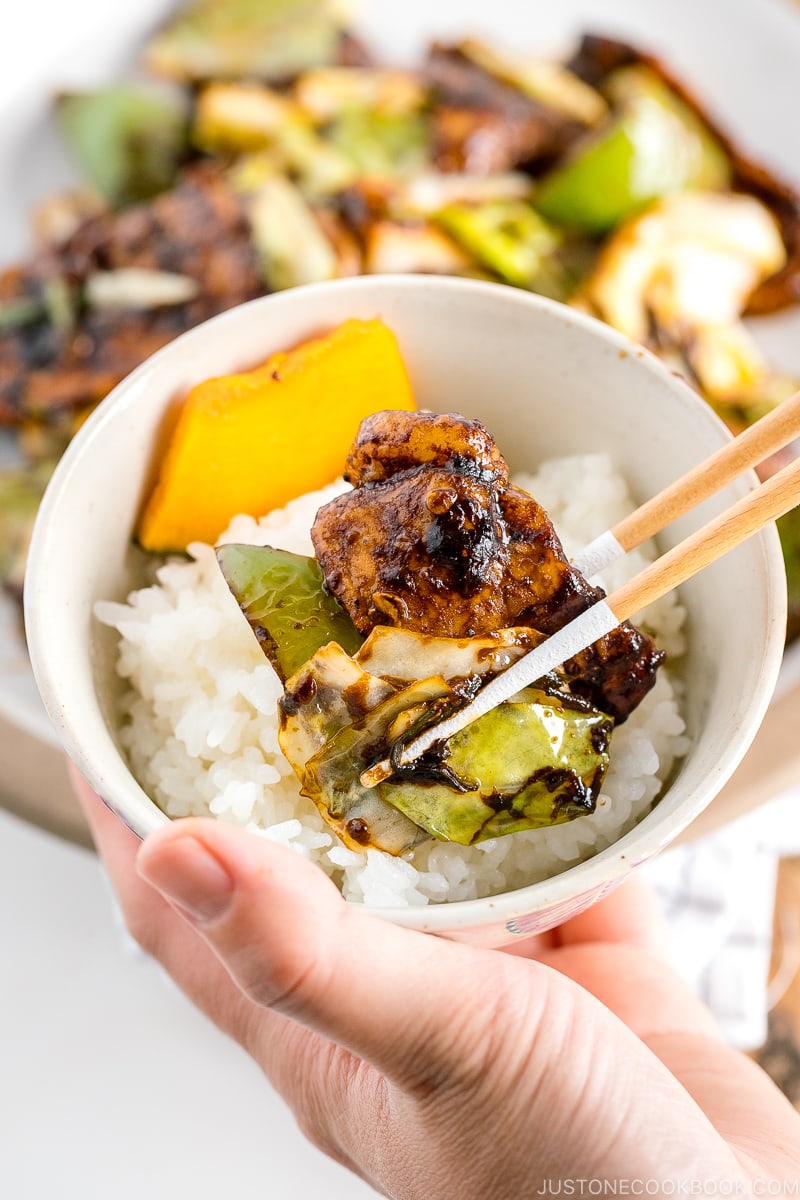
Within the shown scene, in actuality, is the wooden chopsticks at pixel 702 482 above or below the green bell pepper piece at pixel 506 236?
above

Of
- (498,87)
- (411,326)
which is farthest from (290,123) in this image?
(411,326)

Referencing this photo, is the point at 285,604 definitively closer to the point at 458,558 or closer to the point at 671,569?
the point at 458,558

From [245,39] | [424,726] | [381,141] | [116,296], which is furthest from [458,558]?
[245,39]

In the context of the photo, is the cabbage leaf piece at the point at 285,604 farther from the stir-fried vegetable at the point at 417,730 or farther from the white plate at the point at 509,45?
the white plate at the point at 509,45

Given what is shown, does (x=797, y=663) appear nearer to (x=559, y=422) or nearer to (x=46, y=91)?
(x=559, y=422)

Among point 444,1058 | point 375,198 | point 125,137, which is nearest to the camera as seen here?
point 444,1058

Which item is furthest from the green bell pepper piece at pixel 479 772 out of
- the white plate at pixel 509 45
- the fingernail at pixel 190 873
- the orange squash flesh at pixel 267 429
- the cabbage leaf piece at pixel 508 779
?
the white plate at pixel 509 45
